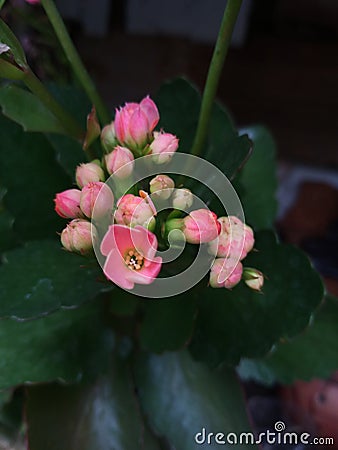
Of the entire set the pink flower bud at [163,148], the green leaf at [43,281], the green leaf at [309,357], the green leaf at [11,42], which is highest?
the green leaf at [11,42]

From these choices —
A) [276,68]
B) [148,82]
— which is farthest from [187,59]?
[276,68]

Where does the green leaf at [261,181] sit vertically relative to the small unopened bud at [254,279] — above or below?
below

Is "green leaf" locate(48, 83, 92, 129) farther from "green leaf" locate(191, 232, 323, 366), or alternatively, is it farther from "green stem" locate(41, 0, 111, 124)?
"green leaf" locate(191, 232, 323, 366)

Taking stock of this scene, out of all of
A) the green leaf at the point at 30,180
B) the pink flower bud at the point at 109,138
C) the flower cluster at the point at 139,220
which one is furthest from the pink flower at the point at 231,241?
the green leaf at the point at 30,180

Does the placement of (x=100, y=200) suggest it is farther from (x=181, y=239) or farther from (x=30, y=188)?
(x=30, y=188)

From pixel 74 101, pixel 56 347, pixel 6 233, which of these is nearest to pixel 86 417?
pixel 56 347

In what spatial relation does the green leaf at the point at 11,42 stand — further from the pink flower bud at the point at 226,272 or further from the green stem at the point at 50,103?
the pink flower bud at the point at 226,272

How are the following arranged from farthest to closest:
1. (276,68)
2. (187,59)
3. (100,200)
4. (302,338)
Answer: (276,68), (187,59), (302,338), (100,200)
